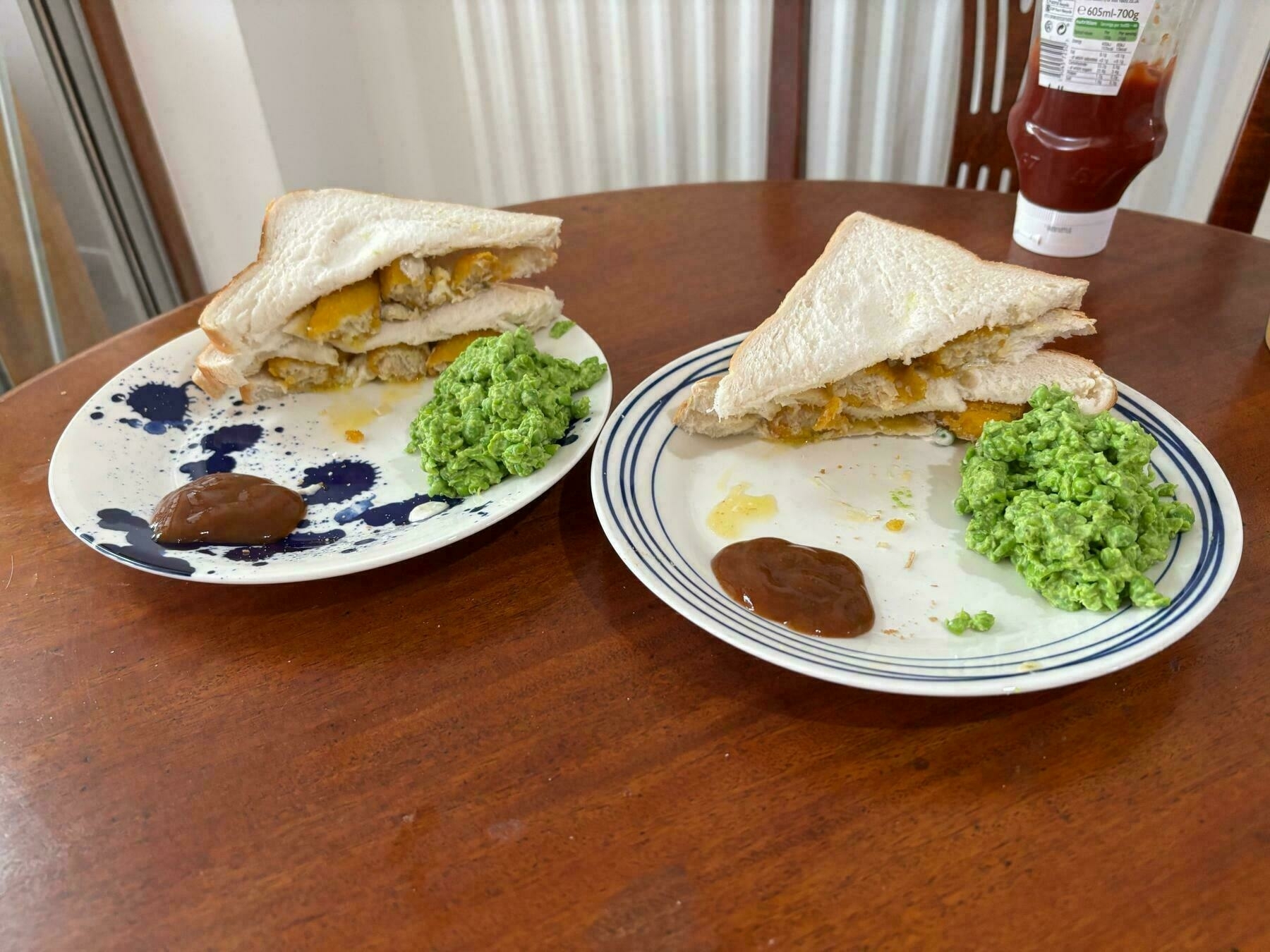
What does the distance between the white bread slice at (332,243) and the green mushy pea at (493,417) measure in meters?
0.42

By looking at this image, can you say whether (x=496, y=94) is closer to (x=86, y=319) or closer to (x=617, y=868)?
(x=86, y=319)

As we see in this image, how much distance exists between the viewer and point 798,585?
120 cm

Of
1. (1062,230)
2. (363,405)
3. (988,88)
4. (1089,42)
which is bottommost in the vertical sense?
(363,405)

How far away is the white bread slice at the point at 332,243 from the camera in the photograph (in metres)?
1.75

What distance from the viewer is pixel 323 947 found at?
2.91 ft

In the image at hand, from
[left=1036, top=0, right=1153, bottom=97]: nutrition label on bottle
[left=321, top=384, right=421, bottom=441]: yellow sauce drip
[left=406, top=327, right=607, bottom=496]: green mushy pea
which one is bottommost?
[left=321, top=384, right=421, bottom=441]: yellow sauce drip

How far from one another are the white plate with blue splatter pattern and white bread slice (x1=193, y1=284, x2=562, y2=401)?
36 millimetres

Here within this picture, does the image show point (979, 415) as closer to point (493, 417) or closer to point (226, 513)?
point (493, 417)

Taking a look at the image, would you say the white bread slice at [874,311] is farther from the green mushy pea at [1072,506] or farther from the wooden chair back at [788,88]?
the wooden chair back at [788,88]

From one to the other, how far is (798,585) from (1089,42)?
139 cm

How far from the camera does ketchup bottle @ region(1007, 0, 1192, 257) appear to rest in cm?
179

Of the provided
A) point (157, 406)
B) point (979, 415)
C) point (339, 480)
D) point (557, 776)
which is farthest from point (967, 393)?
point (157, 406)

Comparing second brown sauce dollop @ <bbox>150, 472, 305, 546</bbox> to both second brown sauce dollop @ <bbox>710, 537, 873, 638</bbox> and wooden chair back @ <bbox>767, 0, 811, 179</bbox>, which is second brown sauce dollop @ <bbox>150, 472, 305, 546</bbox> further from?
wooden chair back @ <bbox>767, 0, 811, 179</bbox>

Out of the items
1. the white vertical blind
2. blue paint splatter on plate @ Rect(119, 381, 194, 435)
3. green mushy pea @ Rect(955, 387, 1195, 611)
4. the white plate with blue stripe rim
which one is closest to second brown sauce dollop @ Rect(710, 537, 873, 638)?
the white plate with blue stripe rim
